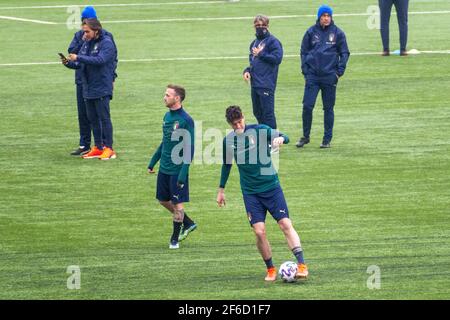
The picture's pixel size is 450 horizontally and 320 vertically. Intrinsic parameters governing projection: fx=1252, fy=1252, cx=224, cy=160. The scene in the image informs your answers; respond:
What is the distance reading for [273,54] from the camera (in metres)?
23.0

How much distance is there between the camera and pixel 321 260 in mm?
16609

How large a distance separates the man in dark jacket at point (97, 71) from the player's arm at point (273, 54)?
2.74 m

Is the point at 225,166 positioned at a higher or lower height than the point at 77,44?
A: lower

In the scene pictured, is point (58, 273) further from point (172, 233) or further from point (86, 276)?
point (172, 233)

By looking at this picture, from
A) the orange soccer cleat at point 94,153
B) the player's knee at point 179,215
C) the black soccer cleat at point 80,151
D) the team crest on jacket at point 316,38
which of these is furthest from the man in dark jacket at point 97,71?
the player's knee at point 179,215

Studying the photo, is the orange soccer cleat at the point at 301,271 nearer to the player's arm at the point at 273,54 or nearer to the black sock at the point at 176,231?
the black sock at the point at 176,231

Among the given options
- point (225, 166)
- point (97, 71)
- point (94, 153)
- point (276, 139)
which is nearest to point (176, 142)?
point (225, 166)

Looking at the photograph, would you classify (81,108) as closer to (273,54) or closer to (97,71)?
(97,71)

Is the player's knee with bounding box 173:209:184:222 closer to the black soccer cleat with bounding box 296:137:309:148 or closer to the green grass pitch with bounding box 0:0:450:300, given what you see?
the green grass pitch with bounding box 0:0:450:300

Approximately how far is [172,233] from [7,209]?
3.33 m

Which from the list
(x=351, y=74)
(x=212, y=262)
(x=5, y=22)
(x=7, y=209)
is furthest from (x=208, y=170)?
(x=5, y=22)

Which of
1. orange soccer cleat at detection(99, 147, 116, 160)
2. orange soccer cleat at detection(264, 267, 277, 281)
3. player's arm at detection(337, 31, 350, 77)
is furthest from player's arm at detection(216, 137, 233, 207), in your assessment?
player's arm at detection(337, 31, 350, 77)

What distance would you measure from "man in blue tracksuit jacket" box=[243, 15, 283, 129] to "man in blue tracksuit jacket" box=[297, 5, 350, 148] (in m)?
0.62

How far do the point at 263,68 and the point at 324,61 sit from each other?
1.17 metres
